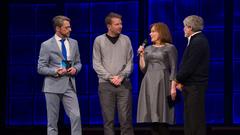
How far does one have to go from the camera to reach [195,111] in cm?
638

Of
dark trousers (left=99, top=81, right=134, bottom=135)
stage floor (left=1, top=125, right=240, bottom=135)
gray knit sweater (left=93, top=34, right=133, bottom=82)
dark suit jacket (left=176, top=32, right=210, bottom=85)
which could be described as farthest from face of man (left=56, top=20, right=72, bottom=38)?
stage floor (left=1, top=125, right=240, bottom=135)

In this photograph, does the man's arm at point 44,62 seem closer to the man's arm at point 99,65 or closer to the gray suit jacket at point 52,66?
the gray suit jacket at point 52,66

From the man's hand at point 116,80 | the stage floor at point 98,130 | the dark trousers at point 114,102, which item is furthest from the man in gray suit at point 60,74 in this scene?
the stage floor at point 98,130

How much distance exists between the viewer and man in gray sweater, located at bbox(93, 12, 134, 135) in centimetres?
702

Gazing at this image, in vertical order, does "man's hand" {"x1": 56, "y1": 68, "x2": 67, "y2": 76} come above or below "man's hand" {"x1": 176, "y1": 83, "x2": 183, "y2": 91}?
above

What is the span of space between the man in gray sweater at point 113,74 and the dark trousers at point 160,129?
0.31 meters

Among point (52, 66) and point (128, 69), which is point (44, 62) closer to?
point (52, 66)

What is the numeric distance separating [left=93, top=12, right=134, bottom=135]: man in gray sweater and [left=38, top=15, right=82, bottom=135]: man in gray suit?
1.05 feet

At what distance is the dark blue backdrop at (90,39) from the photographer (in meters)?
8.41

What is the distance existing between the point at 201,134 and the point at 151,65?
45.3 inches

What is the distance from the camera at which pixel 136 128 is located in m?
8.58

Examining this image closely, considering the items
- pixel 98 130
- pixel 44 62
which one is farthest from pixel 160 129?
pixel 98 130

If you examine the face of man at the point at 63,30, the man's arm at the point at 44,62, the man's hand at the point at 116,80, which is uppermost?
the face of man at the point at 63,30

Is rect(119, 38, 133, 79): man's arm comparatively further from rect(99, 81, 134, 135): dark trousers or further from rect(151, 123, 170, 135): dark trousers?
rect(151, 123, 170, 135): dark trousers
